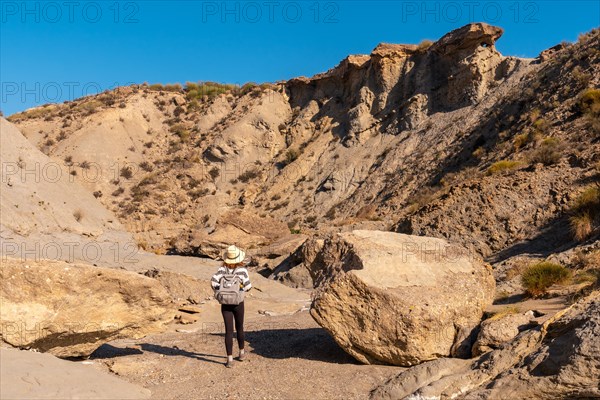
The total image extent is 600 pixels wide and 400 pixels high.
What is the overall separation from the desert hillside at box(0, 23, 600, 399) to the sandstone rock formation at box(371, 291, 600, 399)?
20 millimetres

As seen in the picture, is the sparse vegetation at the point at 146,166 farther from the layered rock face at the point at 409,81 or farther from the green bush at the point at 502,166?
the green bush at the point at 502,166

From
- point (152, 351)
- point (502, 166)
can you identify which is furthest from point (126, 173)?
point (152, 351)

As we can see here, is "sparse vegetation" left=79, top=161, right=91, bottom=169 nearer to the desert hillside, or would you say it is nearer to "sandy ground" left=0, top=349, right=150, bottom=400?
the desert hillside

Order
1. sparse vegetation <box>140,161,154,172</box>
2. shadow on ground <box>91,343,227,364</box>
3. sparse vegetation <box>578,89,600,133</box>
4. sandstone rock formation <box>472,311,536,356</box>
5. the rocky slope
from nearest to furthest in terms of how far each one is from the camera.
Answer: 1. sandstone rock formation <box>472,311,536,356</box>
2. shadow on ground <box>91,343,227,364</box>
3. the rocky slope
4. sparse vegetation <box>578,89,600,133</box>
5. sparse vegetation <box>140,161,154,172</box>

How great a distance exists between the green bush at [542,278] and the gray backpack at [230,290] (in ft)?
13.5

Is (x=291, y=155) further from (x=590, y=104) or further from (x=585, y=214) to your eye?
(x=585, y=214)

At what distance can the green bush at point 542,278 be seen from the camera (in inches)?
302

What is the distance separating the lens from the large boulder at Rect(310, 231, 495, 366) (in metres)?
5.96

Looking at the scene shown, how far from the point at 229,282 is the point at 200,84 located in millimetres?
42880

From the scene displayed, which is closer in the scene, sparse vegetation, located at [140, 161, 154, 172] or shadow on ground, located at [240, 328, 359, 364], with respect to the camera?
shadow on ground, located at [240, 328, 359, 364]

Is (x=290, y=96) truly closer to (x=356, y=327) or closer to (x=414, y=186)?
(x=414, y=186)

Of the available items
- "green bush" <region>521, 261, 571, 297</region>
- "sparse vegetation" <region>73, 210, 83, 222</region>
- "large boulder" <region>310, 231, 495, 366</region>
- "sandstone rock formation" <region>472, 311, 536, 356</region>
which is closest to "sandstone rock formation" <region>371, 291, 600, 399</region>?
"sandstone rock formation" <region>472, 311, 536, 356</region>

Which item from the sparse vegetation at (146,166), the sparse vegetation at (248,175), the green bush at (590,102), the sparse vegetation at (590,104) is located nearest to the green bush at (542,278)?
the sparse vegetation at (590,104)

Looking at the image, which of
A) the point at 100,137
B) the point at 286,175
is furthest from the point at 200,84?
the point at 286,175
